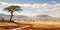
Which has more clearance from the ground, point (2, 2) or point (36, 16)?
Result: point (2, 2)

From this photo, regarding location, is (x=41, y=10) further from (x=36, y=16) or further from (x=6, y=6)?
(x=6, y=6)

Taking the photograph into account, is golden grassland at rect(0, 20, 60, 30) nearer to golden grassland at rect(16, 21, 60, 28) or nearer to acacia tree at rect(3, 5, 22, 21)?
golden grassland at rect(16, 21, 60, 28)

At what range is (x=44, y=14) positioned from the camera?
11.9 ft

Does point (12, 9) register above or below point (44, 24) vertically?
above

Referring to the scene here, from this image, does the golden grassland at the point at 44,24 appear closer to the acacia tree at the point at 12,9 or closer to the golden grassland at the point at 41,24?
the golden grassland at the point at 41,24

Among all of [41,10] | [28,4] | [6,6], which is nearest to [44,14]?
[41,10]

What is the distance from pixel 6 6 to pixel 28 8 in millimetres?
386

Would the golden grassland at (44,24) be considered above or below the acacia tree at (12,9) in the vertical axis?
below

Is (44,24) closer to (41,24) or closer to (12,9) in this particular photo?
(41,24)

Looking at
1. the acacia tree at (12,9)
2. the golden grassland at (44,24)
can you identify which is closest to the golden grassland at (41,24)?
the golden grassland at (44,24)

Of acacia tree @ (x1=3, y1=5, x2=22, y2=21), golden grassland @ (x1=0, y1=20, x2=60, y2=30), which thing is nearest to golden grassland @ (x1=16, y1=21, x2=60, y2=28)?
golden grassland @ (x1=0, y1=20, x2=60, y2=30)

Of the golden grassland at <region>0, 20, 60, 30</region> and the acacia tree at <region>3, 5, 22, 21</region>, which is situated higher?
the acacia tree at <region>3, 5, 22, 21</region>

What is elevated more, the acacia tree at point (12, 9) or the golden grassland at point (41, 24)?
the acacia tree at point (12, 9)

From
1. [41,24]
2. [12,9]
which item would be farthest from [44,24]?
[12,9]
